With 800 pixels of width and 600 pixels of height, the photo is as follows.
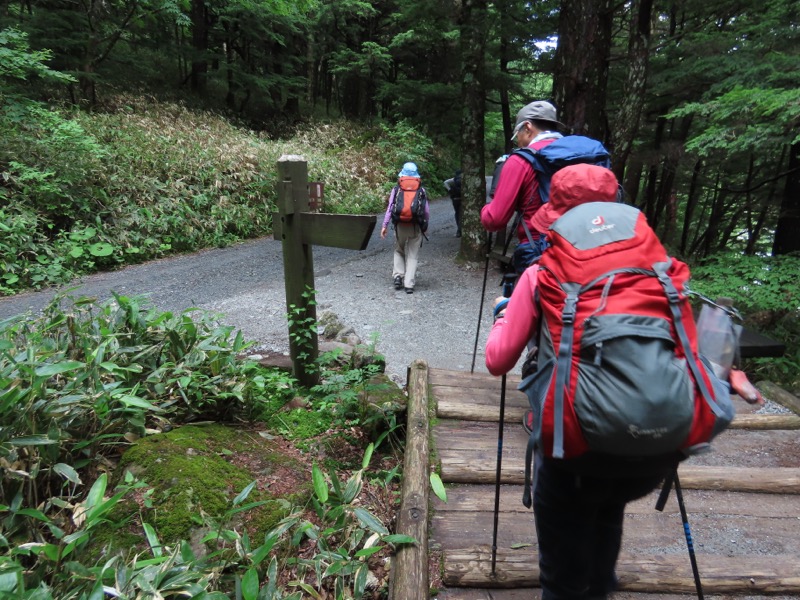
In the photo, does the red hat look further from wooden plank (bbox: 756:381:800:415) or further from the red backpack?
wooden plank (bbox: 756:381:800:415)

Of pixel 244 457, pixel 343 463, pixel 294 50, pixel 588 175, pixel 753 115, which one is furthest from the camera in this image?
pixel 294 50

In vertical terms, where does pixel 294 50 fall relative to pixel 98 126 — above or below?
above

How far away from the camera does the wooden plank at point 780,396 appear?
14.4 ft

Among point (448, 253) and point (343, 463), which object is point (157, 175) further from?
point (343, 463)

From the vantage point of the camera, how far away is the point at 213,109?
18156 mm

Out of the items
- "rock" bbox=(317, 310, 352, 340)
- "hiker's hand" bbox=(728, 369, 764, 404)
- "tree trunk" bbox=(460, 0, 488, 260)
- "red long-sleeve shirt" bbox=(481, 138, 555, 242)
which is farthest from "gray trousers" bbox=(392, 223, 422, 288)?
"hiker's hand" bbox=(728, 369, 764, 404)

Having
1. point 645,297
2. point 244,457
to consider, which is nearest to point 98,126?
point 244,457

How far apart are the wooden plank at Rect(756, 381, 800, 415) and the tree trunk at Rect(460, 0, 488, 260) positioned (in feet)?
19.5

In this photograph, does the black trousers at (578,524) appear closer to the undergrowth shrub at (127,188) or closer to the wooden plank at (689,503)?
the wooden plank at (689,503)

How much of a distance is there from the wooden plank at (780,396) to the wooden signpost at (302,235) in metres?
3.99

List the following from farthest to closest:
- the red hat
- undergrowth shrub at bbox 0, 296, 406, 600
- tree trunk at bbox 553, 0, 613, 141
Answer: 1. tree trunk at bbox 553, 0, 613, 141
2. undergrowth shrub at bbox 0, 296, 406, 600
3. the red hat

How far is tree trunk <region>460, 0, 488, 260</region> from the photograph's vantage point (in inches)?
364

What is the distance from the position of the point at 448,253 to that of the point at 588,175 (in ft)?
31.2

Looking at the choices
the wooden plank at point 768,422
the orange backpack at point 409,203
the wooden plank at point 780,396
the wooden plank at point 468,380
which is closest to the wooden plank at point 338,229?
the wooden plank at point 468,380
